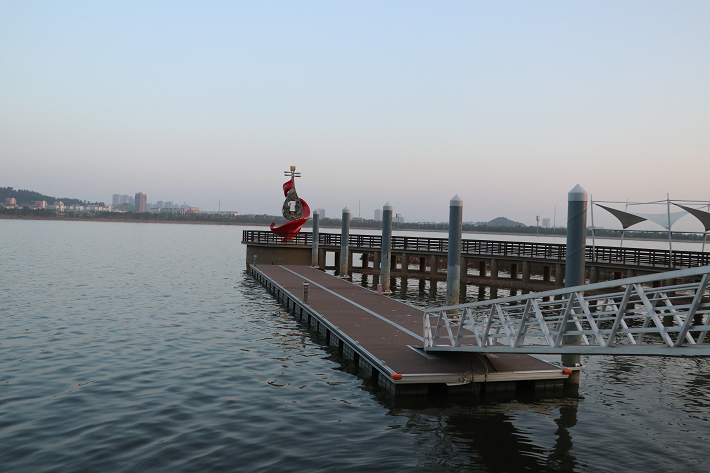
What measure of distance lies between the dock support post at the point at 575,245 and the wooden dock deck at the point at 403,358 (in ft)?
3.26

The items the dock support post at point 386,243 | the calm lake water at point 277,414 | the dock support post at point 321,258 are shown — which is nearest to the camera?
the calm lake water at point 277,414

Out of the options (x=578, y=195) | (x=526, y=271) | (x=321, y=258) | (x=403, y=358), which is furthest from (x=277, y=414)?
(x=321, y=258)

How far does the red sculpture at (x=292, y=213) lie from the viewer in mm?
47625

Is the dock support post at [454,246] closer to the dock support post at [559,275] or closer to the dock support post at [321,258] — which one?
the dock support post at [559,275]

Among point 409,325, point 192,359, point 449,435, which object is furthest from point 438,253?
point 449,435

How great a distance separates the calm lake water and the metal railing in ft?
52.2

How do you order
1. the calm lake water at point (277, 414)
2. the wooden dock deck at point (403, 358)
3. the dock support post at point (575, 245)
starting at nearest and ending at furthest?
the calm lake water at point (277, 414)
the wooden dock deck at point (403, 358)
the dock support post at point (575, 245)

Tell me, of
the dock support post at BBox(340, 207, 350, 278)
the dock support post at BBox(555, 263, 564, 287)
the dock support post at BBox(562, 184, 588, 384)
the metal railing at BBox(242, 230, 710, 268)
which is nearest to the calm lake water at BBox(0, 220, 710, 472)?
the dock support post at BBox(562, 184, 588, 384)

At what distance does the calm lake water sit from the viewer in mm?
10555

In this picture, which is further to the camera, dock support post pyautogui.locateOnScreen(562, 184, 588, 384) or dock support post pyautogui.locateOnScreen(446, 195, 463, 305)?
dock support post pyautogui.locateOnScreen(446, 195, 463, 305)

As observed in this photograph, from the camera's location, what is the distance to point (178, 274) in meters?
46.4

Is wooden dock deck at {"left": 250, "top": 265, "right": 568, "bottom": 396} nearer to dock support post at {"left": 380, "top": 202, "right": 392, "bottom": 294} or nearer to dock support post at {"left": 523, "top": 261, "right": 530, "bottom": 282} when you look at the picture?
dock support post at {"left": 380, "top": 202, "right": 392, "bottom": 294}

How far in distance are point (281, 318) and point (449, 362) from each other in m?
12.6

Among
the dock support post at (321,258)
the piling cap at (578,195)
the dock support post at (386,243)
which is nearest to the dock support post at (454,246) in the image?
the dock support post at (386,243)
